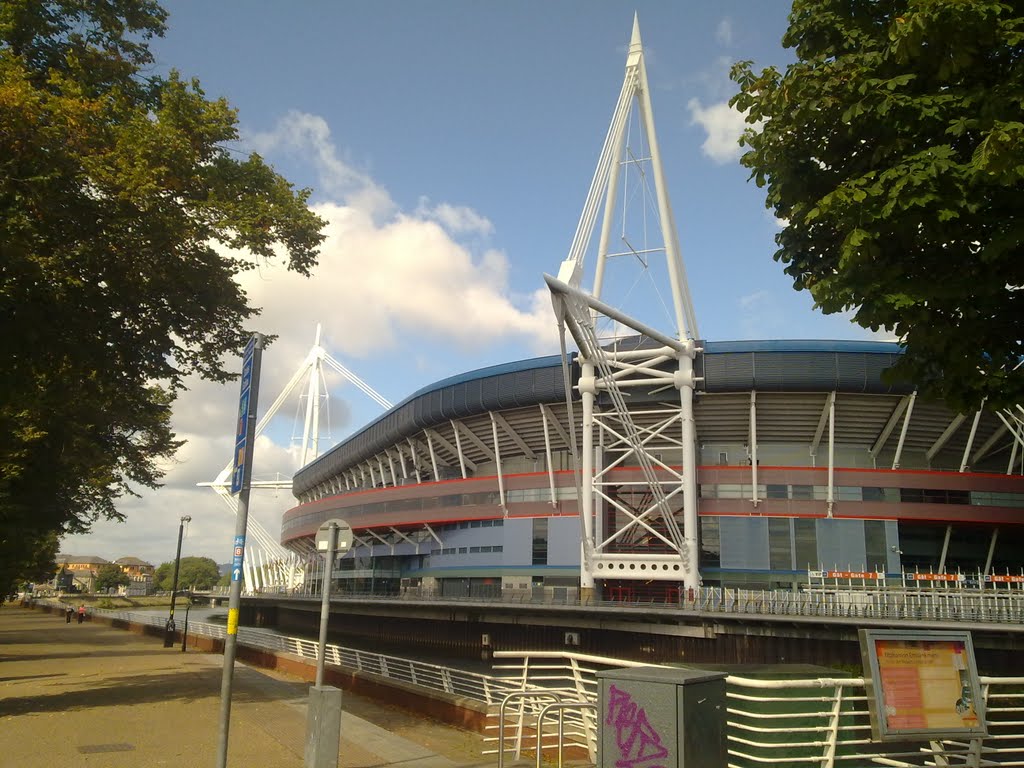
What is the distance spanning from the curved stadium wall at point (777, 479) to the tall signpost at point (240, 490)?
110 ft

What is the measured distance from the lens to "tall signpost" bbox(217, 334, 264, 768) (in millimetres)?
8430

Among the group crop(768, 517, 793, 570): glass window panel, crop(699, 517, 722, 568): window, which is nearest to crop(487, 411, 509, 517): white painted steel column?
crop(699, 517, 722, 568): window

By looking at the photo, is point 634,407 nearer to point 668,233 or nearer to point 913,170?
point 668,233

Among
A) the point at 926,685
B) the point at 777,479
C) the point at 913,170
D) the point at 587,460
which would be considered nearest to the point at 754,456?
the point at 777,479

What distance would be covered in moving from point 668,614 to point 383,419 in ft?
126

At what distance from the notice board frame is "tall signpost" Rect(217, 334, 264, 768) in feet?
19.2

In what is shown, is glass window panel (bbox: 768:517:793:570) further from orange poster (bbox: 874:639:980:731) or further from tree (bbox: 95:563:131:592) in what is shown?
tree (bbox: 95:563:131:592)

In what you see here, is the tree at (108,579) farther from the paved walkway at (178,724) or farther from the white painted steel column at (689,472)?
the paved walkway at (178,724)

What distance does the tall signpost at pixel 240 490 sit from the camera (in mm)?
8430

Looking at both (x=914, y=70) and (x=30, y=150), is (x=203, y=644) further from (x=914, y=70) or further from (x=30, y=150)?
(x=914, y=70)

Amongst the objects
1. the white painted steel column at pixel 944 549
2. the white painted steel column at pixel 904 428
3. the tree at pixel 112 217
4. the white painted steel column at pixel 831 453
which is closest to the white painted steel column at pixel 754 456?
the white painted steel column at pixel 831 453

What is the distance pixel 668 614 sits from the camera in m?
37.2

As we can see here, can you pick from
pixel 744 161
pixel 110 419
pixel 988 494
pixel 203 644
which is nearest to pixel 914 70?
pixel 744 161

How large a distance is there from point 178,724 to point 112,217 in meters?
9.36
